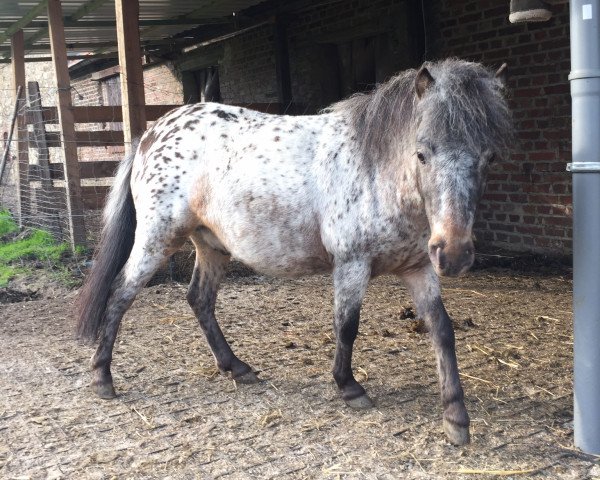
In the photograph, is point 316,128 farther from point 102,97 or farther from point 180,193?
point 102,97

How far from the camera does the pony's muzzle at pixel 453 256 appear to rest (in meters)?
2.93

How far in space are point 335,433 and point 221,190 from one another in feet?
4.73

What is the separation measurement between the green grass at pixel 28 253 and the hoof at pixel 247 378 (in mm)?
3513

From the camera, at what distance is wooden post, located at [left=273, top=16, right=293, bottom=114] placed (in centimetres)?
982

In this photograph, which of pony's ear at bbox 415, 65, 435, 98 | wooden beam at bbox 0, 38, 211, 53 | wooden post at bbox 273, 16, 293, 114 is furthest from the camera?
wooden beam at bbox 0, 38, 211, 53

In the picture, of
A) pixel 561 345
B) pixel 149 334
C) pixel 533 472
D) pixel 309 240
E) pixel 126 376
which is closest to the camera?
pixel 533 472

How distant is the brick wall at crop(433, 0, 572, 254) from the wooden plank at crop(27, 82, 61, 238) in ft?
14.9

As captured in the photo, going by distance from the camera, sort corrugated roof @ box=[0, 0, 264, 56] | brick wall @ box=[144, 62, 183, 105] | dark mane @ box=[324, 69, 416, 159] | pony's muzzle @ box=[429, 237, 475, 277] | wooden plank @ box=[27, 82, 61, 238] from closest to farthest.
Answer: pony's muzzle @ box=[429, 237, 475, 277] < dark mane @ box=[324, 69, 416, 159] < wooden plank @ box=[27, 82, 61, 238] < corrugated roof @ box=[0, 0, 264, 56] < brick wall @ box=[144, 62, 183, 105]

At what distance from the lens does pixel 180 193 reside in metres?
4.21

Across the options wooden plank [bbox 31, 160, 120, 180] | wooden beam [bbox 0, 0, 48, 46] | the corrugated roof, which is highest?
the corrugated roof

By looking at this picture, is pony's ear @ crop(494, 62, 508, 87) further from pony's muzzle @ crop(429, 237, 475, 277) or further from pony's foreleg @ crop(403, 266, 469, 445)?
pony's foreleg @ crop(403, 266, 469, 445)

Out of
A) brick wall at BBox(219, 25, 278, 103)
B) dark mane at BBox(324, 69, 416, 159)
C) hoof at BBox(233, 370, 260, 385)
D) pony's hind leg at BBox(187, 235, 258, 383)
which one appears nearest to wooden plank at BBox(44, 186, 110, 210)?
brick wall at BBox(219, 25, 278, 103)

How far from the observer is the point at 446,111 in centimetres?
309

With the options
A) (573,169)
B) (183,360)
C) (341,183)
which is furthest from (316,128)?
(183,360)
